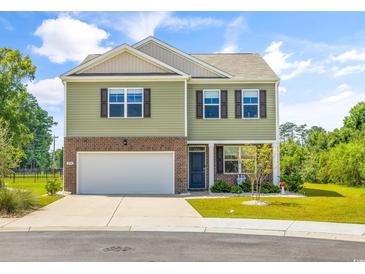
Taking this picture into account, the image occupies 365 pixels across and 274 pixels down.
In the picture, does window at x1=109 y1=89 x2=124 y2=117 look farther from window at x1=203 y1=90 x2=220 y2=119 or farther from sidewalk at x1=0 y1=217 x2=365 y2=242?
sidewalk at x1=0 y1=217 x2=365 y2=242

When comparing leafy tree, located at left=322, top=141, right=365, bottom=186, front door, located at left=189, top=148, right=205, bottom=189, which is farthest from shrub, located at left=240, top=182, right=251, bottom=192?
leafy tree, located at left=322, top=141, right=365, bottom=186

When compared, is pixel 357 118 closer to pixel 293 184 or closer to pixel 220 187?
pixel 293 184

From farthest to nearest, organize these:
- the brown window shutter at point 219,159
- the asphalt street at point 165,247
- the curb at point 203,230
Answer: the brown window shutter at point 219,159 < the curb at point 203,230 < the asphalt street at point 165,247

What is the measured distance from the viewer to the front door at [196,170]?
72.6 ft

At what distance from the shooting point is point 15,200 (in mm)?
13750

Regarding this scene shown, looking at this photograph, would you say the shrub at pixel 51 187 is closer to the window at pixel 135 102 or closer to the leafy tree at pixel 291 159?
the window at pixel 135 102

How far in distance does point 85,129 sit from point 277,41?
995 cm

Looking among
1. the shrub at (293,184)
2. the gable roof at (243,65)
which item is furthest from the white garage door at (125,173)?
the shrub at (293,184)

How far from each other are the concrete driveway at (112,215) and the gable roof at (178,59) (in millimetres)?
7336

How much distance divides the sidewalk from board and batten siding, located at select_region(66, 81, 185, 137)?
30.1 feet

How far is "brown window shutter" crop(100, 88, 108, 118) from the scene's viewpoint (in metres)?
20.8

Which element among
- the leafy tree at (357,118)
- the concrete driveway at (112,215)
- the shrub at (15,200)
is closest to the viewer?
the concrete driveway at (112,215)

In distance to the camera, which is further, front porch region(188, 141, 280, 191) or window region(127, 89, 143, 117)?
front porch region(188, 141, 280, 191)

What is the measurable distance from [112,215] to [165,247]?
16.3ft
